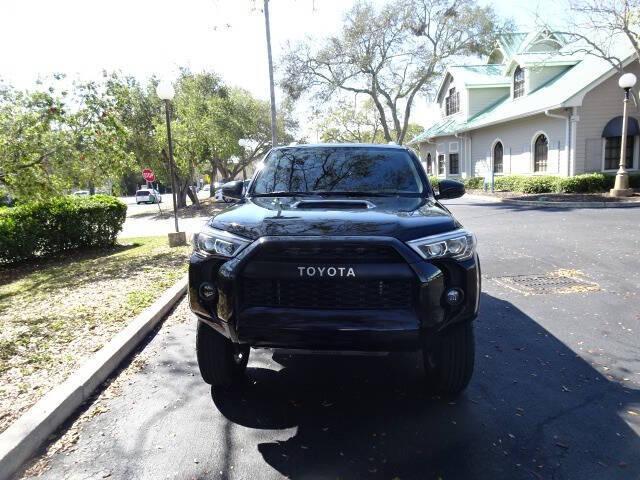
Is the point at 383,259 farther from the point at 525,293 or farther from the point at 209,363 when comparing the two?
the point at 525,293

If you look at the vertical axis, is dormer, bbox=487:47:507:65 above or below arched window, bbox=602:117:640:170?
above

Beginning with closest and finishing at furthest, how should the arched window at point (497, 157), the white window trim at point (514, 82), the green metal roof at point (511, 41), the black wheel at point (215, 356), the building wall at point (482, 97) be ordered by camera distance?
the black wheel at point (215, 356) < the white window trim at point (514, 82) < the arched window at point (497, 157) < the building wall at point (482, 97) < the green metal roof at point (511, 41)

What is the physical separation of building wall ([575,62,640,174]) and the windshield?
1826 cm

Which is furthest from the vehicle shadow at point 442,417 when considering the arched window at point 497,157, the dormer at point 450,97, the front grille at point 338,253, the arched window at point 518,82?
the dormer at point 450,97

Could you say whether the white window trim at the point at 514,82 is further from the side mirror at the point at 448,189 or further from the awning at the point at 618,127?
the side mirror at the point at 448,189

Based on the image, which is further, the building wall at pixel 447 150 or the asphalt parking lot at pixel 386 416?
the building wall at pixel 447 150

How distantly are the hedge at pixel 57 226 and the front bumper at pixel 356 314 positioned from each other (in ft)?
28.7

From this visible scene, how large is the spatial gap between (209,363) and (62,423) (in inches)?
39.2

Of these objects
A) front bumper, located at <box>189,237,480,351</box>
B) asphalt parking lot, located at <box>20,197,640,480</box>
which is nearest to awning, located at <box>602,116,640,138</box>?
asphalt parking lot, located at <box>20,197,640,480</box>

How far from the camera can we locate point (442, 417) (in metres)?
3.07

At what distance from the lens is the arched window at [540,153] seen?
21594 mm

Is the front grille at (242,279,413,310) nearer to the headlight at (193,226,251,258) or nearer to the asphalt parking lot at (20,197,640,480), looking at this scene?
the headlight at (193,226,251,258)

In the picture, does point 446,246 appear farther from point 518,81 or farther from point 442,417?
point 518,81

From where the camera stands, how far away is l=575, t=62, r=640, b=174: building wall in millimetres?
19266
